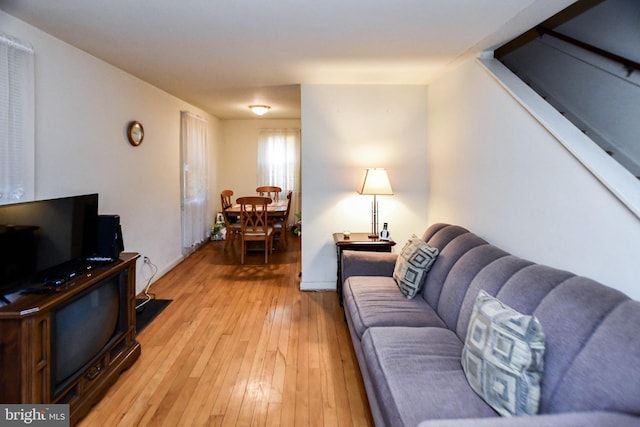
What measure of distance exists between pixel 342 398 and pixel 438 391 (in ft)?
2.79

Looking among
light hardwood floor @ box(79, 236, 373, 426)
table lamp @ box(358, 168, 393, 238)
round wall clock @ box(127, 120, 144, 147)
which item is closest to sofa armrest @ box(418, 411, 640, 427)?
light hardwood floor @ box(79, 236, 373, 426)

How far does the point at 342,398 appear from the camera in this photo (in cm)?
208

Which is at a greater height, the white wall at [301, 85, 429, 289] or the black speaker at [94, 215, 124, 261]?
the white wall at [301, 85, 429, 289]

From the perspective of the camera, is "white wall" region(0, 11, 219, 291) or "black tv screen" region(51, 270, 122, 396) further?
"white wall" region(0, 11, 219, 291)

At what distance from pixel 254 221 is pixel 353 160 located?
2.04 metres

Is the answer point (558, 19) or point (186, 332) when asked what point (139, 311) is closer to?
point (186, 332)

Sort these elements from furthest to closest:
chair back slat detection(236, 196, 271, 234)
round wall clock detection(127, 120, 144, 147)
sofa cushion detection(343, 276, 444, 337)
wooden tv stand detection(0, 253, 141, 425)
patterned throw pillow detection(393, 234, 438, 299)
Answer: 1. chair back slat detection(236, 196, 271, 234)
2. round wall clock detection(127, 120, 144, 147)
3. patterned throw pillow detection(393, 234, 438, 299)
4. sofa cushion detection(343, 276, 444, 337)
5. wooden tv stand detection(0, 253, 141, 425)

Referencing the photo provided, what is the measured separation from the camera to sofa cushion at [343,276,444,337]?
2.11m

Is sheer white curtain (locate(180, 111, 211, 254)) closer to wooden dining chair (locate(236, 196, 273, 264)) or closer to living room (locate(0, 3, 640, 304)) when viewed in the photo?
living room (locate(0, 3, 640, 304))

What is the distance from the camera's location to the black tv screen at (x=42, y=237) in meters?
1.67

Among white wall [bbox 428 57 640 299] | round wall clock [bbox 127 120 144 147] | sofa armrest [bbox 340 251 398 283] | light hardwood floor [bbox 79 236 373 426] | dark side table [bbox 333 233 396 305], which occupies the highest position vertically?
round wall clock [bbox 127 120 144 147]

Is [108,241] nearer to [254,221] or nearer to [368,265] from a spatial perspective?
[368,265]

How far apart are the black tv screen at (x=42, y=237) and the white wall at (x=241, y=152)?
4.94 m

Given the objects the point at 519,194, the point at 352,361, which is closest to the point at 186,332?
the point at 352,361
